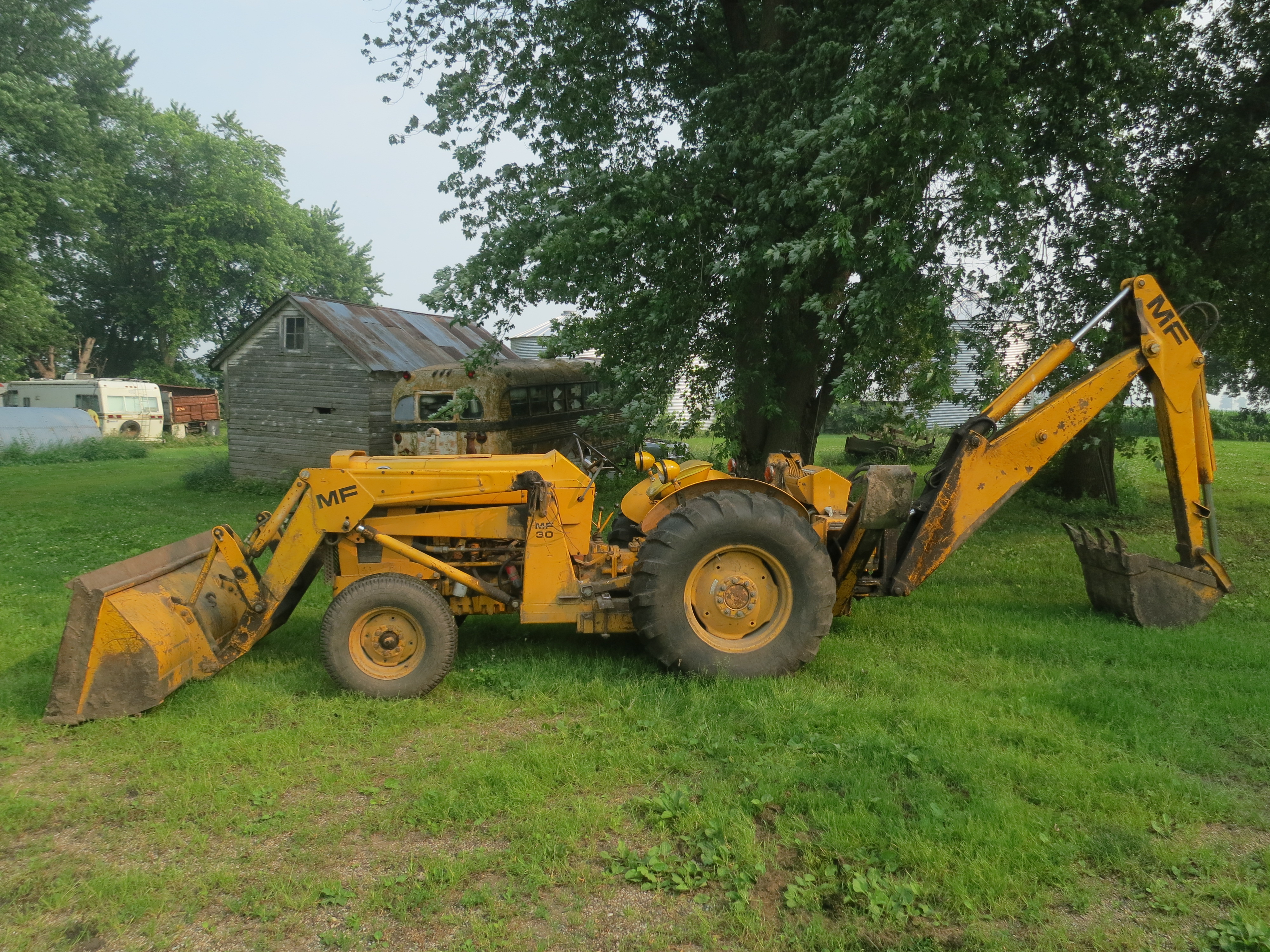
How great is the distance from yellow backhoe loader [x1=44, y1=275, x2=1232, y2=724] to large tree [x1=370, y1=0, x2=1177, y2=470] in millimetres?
1623

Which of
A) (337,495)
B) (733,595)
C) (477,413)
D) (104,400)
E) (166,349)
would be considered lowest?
(733,595)

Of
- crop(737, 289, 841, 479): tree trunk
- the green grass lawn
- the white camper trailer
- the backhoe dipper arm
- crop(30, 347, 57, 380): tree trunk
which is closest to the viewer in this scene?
the green grass lawn

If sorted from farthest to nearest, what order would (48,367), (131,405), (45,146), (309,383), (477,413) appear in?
(48,367) < (131,405) < (45,146) < (309,383) < (477,413)

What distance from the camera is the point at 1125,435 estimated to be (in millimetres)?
13516

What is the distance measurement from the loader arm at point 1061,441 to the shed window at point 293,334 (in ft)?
52.6

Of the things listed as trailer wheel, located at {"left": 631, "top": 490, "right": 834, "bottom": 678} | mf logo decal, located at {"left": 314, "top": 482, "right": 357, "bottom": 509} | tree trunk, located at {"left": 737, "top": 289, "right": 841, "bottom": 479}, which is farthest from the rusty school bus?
trailer wheel, located at {"left": 631, "top": 490, "right": 834, "bottom": 678}

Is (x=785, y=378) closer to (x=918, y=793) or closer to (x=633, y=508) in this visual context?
(x=633, y=508)

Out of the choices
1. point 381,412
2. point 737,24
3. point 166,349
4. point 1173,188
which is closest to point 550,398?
point 381,412

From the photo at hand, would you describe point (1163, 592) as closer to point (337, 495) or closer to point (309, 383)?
point (337, 495)

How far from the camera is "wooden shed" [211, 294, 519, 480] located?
60.5ft

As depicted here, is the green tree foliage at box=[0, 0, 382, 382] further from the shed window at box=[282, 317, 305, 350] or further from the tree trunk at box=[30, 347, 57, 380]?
the shed window at box=[282, 317, 305, 350]

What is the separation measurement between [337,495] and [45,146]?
3111 centimetres

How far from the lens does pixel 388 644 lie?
5695 millimetres

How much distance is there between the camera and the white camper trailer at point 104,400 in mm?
31875
